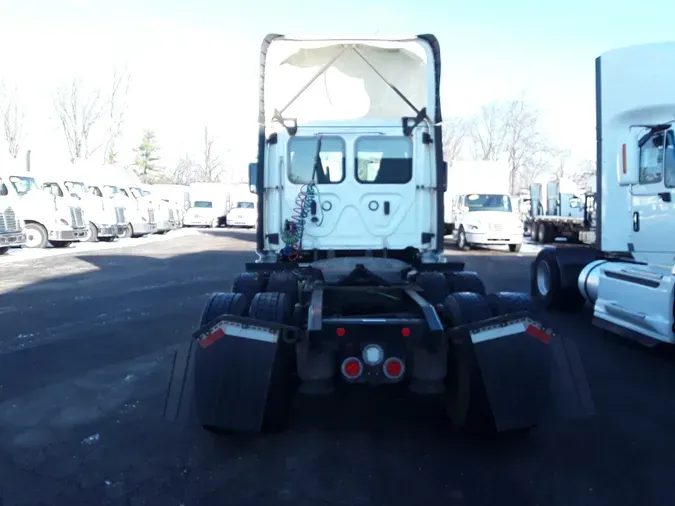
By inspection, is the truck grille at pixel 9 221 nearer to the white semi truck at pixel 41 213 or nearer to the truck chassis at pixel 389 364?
the white semi truck at pixel 41 213

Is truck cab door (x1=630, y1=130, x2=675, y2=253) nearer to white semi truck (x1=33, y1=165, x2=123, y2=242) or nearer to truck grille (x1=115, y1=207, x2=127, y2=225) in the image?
white semi truck (x1=33, y1=165, x2=123, y2=242)

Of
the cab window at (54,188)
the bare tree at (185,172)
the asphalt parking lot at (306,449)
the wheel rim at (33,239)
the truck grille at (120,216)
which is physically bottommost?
the asphalt parking lot at (306,449)

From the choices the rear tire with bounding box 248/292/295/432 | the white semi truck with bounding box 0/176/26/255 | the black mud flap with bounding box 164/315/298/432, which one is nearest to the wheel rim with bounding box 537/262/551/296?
the rear tire with bounding box 248/292/295/432

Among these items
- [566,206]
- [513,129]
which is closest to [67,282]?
[566,206]

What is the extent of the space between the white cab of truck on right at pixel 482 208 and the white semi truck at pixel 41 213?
13.4 meters

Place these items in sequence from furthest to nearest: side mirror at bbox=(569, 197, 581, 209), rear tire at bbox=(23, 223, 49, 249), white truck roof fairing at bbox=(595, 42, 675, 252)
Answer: side mirror at bbox=(569, 197, 581, 209), rear tire at bbox=(23, 223, 49, 249), white truck roof fairing at bbox=(595, 42, 675, 252)

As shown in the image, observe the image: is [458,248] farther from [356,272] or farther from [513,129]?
[513,129]

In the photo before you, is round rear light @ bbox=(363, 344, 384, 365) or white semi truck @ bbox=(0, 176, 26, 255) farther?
white semi truck @ bbox=(0, 176, 26, 255)

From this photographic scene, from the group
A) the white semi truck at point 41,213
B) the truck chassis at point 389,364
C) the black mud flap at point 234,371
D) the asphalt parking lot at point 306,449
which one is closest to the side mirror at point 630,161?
the asphalt parking lot at point 306,449

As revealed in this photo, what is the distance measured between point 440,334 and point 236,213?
39.0 m

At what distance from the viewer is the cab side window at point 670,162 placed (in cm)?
793

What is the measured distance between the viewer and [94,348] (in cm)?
799

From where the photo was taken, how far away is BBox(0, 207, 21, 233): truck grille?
20.0 meters

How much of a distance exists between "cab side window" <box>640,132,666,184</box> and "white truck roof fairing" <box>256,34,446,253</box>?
8.83 feet
